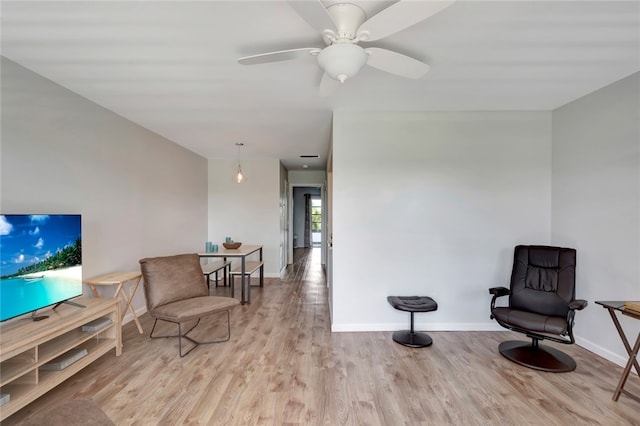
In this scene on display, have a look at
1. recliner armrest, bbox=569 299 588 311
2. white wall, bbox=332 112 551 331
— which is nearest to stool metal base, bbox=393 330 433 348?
white wall, bbox=332 112 551 331

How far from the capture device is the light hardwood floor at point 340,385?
6.40ft

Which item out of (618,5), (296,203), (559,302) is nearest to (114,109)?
(618,5)

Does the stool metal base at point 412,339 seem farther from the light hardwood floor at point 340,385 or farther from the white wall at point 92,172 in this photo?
the white wall at point 92,172

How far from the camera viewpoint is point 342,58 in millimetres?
1664

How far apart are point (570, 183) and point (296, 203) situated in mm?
9269

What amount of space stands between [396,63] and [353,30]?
401mm

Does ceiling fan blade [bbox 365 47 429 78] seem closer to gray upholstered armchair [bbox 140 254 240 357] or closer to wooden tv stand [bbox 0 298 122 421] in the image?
gray upholstered armchair [bbox 140 254 240 357]

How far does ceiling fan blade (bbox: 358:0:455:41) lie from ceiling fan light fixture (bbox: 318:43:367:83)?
9cm

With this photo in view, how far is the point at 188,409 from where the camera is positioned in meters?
2.01

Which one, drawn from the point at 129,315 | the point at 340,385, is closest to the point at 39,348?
the point at 129,315

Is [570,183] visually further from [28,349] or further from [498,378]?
[28,349]

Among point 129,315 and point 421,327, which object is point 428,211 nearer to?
point 421,327

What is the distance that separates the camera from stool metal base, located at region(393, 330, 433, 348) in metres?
2.98

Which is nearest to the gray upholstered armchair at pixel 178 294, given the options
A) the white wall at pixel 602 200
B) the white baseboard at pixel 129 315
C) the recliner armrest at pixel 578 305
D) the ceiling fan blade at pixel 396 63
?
the white baseboard at pixel 129 315
